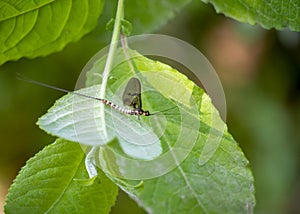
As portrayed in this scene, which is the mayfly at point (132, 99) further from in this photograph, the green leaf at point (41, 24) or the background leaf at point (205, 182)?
the green leaf at point (41, 24)

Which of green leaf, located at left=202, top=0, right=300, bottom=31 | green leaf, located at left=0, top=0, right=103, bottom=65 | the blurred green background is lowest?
the blurred green background

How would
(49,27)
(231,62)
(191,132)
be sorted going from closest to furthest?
(191,132)
(49,27)
(231,62)

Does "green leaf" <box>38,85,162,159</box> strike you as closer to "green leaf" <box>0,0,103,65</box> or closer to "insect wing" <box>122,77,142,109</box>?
"insect wing" <box>122,77,142,109</box>

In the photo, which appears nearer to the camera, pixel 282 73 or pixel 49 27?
pixel 49 27

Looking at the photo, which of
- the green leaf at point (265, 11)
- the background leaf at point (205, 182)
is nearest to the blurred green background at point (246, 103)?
the green leaf at point (265, 11)

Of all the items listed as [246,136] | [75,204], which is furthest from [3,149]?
[75,204]

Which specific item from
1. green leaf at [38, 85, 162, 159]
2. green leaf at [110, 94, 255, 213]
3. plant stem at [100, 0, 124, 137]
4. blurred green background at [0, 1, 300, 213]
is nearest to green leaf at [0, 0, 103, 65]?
plant stem at [100, 0, 124, 137]

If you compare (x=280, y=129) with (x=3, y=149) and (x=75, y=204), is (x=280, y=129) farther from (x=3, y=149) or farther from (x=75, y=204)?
(x=75, y=204)

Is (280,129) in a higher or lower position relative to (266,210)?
higher

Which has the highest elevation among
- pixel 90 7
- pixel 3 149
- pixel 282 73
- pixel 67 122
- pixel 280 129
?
pixel 90 7
